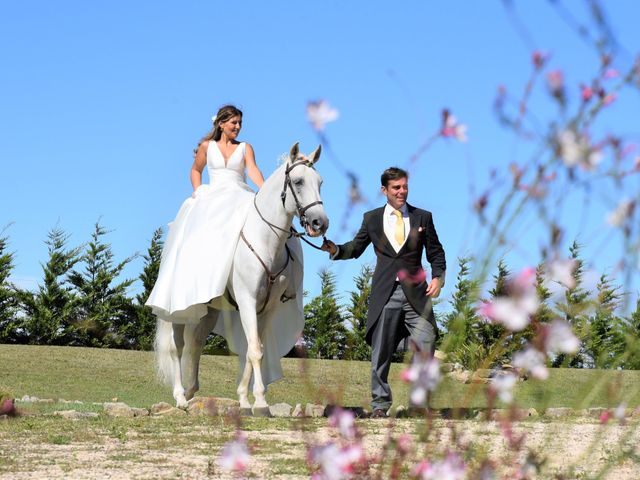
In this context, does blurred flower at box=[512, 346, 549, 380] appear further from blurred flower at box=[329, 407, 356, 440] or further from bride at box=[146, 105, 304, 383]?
bride at box=[146, 105, 304, 383]

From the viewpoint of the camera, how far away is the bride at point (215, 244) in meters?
7.97

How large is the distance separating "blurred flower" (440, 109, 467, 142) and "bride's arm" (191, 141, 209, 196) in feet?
20.8

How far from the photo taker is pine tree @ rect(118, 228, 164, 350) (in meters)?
18.2

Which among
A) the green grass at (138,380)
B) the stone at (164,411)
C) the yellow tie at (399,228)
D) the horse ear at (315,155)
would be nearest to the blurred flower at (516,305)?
the horse ear at (315,155)

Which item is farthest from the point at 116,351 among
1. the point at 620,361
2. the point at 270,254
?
the point at 620,361

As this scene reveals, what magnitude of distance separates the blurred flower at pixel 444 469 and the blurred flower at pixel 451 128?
0.87 metres

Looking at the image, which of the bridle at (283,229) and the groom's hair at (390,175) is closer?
the bridle at (283,229)

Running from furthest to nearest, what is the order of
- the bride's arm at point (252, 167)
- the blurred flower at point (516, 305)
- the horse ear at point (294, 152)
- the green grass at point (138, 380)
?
1. the green grass at point (138, 380)
2. the bride's arm at point (252, 167)
3. the horse ear at point (294, 152)
4. the blurred flower at point (516, 305)

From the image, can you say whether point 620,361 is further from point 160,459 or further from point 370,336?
point 370,336

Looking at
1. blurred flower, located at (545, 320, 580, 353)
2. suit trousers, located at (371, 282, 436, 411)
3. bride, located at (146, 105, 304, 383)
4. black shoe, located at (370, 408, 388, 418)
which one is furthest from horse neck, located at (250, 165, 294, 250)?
blurred flower, located at (545, 320, 580, 353)

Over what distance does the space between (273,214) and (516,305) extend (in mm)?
5451

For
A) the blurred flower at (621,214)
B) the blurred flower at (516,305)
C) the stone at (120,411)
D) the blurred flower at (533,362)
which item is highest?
the blurred flower at (621,214)

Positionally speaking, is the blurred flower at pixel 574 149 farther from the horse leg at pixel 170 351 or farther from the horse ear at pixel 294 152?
the horse leg at pixel 170 351

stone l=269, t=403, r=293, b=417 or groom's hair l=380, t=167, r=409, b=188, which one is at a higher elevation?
groom's hair l=380, t=167, r=409, b=188
